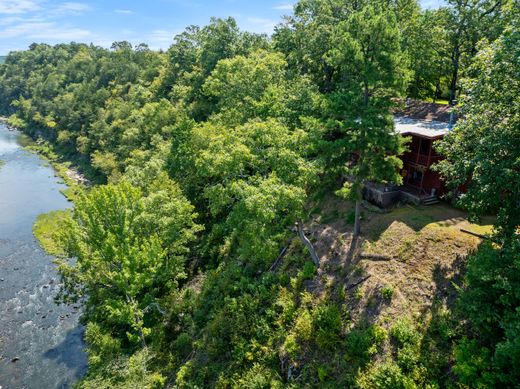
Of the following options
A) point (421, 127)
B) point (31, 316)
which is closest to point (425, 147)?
point (421, 127)

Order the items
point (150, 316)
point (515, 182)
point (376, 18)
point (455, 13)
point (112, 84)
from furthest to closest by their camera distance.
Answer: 1. point (112, 84)
2. point (455, 13)
3. point (150, 316)
4. point (376, 18)
5. point (515, 182)

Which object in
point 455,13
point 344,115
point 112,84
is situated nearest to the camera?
point 344,115

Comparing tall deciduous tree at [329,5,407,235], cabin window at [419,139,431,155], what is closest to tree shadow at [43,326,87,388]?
tall deciduous tree at [329,5,407,235]

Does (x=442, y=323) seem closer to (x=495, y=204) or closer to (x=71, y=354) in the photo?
(x=495, y=204)

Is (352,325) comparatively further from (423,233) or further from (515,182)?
(515,182)

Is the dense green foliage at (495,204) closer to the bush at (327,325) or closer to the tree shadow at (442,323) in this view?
the tree shadow at (442,323)

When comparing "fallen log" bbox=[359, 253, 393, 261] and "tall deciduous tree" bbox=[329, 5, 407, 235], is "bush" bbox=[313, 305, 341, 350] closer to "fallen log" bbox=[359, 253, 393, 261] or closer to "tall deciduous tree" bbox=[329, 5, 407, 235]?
"fallen log" bbox=[359, 253, 393, 261]

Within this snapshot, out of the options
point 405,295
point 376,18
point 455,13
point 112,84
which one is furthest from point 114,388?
point 112,84
